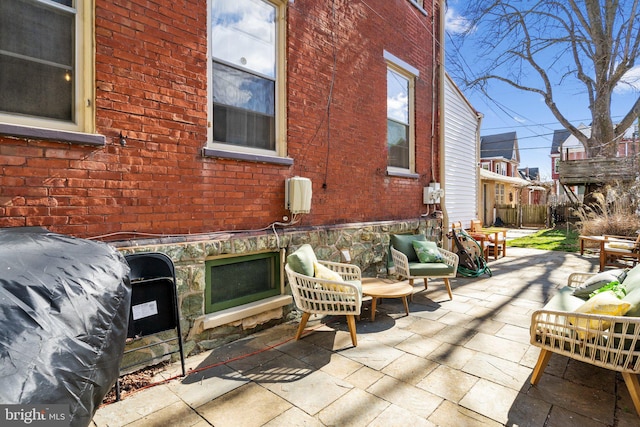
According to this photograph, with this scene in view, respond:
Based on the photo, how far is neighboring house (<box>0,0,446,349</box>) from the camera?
8.08 feet

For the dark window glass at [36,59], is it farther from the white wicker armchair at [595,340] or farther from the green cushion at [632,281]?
the green cushion at [632,281]

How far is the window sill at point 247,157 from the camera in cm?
330

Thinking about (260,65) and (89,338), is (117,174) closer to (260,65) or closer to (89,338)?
(89,338)

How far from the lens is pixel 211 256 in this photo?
3416 mm

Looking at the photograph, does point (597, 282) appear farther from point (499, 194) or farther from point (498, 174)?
point (498, 174)

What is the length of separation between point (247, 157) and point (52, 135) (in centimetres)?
168

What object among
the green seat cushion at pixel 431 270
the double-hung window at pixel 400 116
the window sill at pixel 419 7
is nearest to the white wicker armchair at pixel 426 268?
the green seat cushion at pixel 431 270

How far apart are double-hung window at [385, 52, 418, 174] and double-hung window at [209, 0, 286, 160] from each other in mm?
2594

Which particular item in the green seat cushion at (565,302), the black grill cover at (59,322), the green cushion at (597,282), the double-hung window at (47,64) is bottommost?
the green seat cushion at (565,302)

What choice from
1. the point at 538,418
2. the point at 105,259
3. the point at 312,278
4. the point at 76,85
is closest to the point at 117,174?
the point at 76,85

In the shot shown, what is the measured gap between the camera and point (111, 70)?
2.68 meters

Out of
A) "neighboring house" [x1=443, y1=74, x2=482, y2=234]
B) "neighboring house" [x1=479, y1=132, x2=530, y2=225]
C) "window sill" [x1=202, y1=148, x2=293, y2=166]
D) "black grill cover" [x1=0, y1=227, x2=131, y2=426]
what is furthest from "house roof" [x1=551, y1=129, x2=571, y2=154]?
"black grill cover" [x1=0, y1=227, x2=131, y2=426]

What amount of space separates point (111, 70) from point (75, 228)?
1.31m

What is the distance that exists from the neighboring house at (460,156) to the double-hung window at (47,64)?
7078mm
